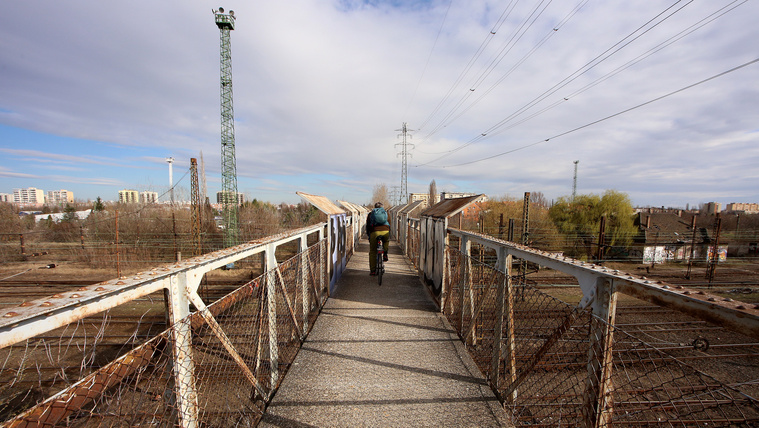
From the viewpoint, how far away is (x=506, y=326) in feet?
10.7

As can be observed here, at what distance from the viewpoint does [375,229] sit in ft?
26.1

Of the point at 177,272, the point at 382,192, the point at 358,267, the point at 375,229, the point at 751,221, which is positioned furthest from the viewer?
the point at 382,192

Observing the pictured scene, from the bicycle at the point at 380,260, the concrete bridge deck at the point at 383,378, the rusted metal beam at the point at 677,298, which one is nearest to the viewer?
the rusted metal beam at the point at 677,298

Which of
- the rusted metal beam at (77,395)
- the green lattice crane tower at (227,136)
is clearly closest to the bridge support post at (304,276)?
the rusted metal beam at (77,395)

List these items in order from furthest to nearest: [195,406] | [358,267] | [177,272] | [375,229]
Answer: [358,267], [375,229], [195,406], [177,272]

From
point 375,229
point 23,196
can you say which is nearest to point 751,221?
point 375,229

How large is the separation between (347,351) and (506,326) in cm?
217

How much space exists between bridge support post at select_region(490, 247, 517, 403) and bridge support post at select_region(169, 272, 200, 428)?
9.59ft

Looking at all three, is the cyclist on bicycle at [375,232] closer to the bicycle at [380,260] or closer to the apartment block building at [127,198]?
the bicycle at [380,260]

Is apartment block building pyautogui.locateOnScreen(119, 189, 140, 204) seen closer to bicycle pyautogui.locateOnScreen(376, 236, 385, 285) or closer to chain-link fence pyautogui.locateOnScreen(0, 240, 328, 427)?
chain-link fence pyautogui.locateOnScreen(0, 240, 328, 427)

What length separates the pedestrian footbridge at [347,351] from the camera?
1.58 meters

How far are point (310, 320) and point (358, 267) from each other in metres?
4.62

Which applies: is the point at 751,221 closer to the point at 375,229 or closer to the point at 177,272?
the point at 375,229

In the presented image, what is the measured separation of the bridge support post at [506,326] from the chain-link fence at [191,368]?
2595mm
